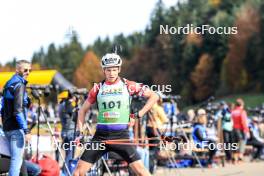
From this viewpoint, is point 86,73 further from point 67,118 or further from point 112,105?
point 112,105

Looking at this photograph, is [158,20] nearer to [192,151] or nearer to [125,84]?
[192,151]

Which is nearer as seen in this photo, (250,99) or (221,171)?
(221,171)

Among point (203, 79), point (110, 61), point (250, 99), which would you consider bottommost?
point (110, 61)

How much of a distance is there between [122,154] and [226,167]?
366 inches

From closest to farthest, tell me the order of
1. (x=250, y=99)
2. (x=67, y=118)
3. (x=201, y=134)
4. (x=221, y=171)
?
(x=67, y=118)
(x=221, y=171)
(x=201, y=134)
(x=250, y=99)

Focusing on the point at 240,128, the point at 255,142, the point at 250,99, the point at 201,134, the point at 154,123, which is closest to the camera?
the point at 154,123

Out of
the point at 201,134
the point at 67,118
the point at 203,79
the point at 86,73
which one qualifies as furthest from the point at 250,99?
the point at 67,118

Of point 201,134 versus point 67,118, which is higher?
point 67,118

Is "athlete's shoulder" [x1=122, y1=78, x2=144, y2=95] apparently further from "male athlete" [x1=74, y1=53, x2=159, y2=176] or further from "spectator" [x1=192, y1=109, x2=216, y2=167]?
"spectator" [x1=192, y1=109, x2=216, y2=167]

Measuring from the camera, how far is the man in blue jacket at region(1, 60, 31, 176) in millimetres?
9586

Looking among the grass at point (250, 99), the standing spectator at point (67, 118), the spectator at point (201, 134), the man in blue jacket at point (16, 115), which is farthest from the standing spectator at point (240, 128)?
the grass at point (250, 99)

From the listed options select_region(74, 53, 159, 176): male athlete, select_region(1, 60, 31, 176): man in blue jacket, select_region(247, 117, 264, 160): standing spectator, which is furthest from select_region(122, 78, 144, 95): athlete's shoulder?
select_region(247, 117, 264, 160): standing spectator

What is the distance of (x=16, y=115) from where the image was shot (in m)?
9.55

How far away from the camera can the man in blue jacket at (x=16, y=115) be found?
9.59 meters
